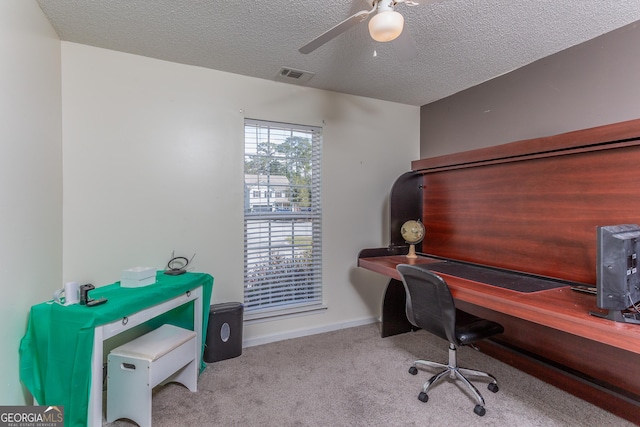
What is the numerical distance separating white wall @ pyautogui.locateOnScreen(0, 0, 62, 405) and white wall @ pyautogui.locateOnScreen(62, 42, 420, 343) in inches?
7.1

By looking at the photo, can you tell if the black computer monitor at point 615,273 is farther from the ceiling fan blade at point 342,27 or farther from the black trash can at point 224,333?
the black trash can at point 224,333

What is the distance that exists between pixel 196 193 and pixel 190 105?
0.74 m

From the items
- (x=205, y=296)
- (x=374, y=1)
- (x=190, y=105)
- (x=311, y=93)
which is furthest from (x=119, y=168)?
(x=374, y=1)

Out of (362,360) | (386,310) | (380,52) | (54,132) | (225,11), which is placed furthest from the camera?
(386,310)

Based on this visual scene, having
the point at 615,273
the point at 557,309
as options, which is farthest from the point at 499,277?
the point at 615,273

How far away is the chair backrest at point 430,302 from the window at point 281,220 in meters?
1.16

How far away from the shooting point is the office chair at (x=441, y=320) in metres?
1.91

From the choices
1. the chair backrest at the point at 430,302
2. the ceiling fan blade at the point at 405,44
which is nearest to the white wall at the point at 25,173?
the ceiling fan blade at the point at 405,44

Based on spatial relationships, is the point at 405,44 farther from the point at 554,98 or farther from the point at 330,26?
the point at 554,98

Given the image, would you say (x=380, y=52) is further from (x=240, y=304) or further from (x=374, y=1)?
(x=240, y=304)

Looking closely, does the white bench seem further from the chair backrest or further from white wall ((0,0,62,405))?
the chair backrest

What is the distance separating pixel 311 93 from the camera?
3059 mm

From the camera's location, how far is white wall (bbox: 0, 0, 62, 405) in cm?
146

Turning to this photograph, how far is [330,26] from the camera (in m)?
2.01
